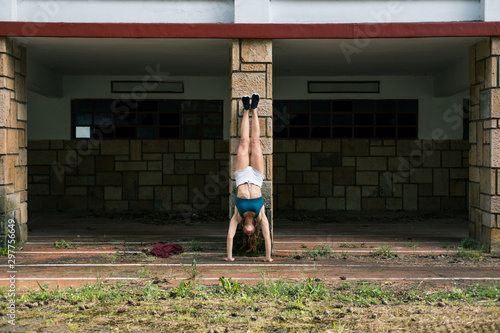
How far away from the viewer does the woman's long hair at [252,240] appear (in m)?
6.97

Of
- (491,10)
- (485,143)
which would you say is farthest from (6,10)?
(485,143)

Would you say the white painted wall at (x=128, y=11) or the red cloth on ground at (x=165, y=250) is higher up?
the white painted wall at (x=128, y=11)

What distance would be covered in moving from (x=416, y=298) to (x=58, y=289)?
11.8 ft

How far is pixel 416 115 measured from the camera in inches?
463

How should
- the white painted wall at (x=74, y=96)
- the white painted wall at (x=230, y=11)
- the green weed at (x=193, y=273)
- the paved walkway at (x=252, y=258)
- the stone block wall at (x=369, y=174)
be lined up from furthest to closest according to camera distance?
the stone block wall at (x=369, y=174) → the white painted wall at (x=74, y=96) → the white painted wall at (x=230, y=11) → the paved walkway at (x=252, y=258) → the green weed at (x=193, y=273)

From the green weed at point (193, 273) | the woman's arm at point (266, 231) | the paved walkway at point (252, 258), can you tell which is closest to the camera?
the green weed at point (193, 273)

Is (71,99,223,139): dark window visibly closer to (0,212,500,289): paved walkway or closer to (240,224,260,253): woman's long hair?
(0,212,500,289): paved walkway

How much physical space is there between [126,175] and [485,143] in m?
7.45

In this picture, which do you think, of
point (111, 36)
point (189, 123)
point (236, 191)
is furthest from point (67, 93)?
point (236, 191)

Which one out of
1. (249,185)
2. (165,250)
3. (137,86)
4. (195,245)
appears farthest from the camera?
(137,86)

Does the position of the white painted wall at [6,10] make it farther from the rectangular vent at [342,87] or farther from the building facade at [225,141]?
the rectangular vent at [342,87]

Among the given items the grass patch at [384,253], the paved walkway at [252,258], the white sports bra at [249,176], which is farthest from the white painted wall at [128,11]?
the grass patch at [384,253]

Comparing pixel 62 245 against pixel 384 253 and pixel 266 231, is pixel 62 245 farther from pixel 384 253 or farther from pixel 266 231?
pixel 384 253

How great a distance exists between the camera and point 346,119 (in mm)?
11742
